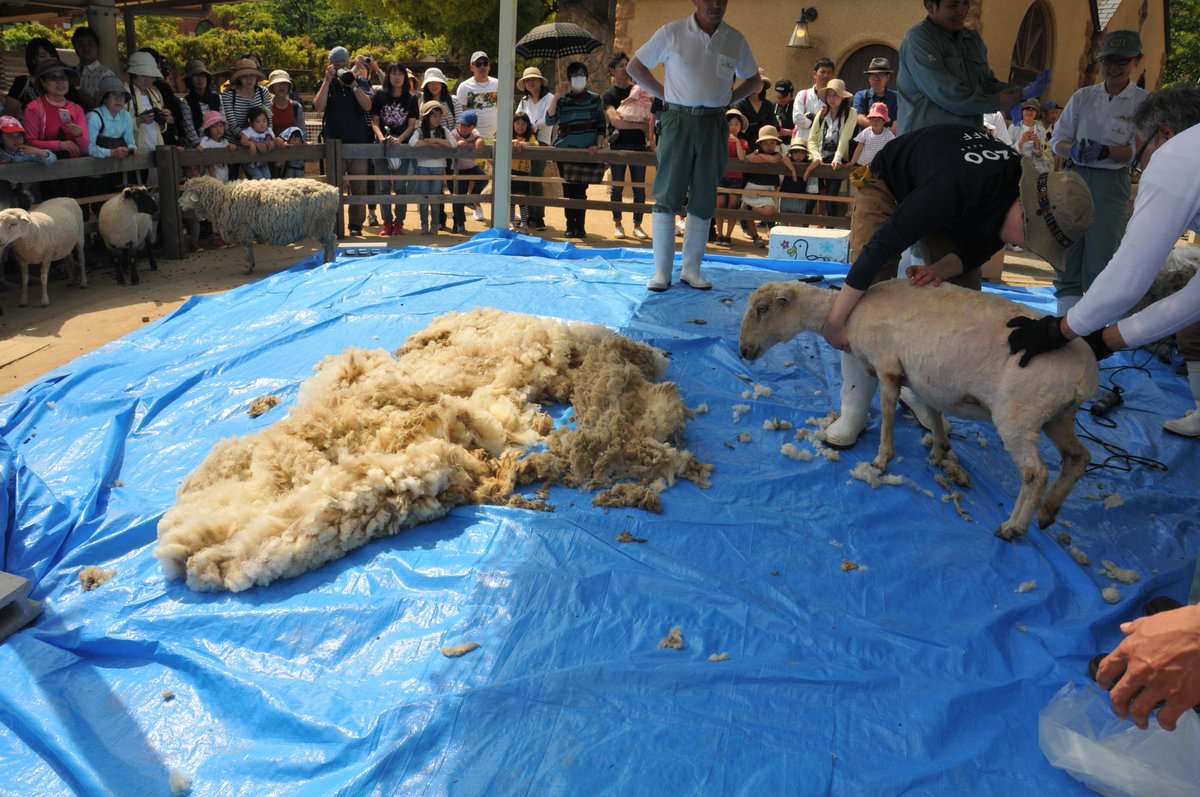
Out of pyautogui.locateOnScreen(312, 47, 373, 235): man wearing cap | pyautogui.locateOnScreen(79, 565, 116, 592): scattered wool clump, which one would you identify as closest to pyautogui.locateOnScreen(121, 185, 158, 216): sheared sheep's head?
pyautogui.locateOnScreen(312, 47, 373, 235): man wearing cap

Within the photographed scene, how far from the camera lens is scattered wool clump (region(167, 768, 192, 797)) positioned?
191 cm

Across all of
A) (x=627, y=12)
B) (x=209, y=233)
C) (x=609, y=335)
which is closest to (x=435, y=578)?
(x=609, y=335)

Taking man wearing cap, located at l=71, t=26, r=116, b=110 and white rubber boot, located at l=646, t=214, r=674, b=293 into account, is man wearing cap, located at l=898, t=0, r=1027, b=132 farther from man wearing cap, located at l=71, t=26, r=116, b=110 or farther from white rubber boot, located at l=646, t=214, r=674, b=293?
man wearing cap, located at l=71, t=26, r=116, b=110

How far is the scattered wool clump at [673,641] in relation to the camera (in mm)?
2369

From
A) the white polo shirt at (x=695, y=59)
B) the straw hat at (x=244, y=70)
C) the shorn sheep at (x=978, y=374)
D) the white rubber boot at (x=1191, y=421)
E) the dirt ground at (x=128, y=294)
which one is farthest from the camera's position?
the straw hat at (x=244, y=70)

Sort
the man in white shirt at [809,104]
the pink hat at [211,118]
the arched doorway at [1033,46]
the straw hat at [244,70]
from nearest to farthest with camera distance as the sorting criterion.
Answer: the pink hat at [211,118] < the straw hat at [244,70] < the man in white shirt at [809,104] < the arched doorway at [1033,46]

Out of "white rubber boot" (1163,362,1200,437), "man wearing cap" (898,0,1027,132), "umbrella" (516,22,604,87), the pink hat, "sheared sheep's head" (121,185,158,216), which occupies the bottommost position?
"white rubber boot" (1163,362,1200,437)

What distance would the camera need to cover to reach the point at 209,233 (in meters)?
8.86

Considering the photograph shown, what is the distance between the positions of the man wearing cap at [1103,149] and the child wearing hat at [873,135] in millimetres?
3556

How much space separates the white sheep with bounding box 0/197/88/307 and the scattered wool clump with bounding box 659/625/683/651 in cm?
577

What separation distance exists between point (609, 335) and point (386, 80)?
247 inches

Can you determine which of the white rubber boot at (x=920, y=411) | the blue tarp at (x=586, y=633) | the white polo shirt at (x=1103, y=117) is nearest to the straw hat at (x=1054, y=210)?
the white rubber boot at (x=920, y=411)

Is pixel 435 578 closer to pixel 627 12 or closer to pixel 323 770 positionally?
pixel 323 770

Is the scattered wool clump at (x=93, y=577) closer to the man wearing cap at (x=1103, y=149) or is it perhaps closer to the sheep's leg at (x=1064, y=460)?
the sheep's leg at (x=1064, y=460)
